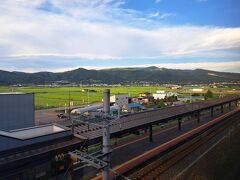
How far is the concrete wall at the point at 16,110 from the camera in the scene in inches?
1026

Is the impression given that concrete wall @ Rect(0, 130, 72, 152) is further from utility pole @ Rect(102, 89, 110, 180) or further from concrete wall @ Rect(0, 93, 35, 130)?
concrete wall @ Rect(0, 93, 35, 130)

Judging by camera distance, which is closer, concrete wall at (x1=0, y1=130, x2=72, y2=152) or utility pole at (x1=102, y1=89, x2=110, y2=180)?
utility pole at (x1=102, y1=89, x2=110, y2=180)

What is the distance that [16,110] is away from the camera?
90.0ft

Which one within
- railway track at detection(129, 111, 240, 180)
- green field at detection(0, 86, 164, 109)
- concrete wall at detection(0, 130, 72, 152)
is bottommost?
railway track at detection(129, 111, 240, 180)

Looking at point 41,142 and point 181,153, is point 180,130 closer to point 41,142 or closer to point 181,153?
point 181,153

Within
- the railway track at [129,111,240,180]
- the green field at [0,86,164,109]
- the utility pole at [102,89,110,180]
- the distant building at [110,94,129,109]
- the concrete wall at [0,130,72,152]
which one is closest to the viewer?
the utility pole at [102,89,110,180]

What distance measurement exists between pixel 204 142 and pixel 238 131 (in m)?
11.1

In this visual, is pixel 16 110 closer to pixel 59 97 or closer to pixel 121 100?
pixel 121 100

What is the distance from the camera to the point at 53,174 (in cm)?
1625

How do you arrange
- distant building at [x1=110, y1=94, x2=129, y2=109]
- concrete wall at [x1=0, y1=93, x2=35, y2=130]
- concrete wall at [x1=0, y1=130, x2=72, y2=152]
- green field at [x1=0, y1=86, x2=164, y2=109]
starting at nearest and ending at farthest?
concrete wall at [x1=0, y1=130, x2=72, y2=152] → concrete wall at [x1=0, y1=93, x2=35, y2=130] → distant building at [x1=110, y1=94, x2=129, y2=109] → green field at [x1=0, y1=86, x2=164, y2=109]

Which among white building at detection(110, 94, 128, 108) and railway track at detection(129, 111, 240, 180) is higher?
white building at detection(110, 94, 128, 108)

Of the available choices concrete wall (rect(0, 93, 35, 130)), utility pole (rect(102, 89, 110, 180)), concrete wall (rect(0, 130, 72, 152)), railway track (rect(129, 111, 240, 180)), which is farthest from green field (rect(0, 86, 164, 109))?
utility pole (rect(102, 89, 110, 180))

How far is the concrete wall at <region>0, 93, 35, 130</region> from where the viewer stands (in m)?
26.1

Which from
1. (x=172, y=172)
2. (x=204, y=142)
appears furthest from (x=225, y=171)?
(x=204, y=142)
